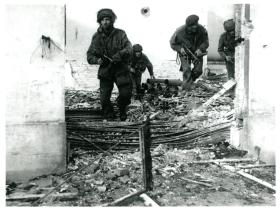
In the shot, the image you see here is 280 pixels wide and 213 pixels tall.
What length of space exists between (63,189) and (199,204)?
158 cm

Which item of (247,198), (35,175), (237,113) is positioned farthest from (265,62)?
(35,175)

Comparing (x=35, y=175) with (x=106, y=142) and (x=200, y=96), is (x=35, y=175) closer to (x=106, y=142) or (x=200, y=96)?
(x=106, y=142)

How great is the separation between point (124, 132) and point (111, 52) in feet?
5.58

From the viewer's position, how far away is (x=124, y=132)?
5.45 metres

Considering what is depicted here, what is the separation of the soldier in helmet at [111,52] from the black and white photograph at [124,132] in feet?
0.07

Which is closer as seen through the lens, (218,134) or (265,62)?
(265,62)

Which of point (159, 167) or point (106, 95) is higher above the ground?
point (106, 95)

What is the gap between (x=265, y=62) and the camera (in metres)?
4.82

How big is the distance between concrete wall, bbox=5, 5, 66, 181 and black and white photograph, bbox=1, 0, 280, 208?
0.04ft

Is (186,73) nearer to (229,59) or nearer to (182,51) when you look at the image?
Answer: (182,51)

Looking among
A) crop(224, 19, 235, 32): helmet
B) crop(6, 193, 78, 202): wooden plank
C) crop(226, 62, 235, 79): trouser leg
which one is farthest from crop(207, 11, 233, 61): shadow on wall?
crop(6, 193, 78, 202): wooden plank

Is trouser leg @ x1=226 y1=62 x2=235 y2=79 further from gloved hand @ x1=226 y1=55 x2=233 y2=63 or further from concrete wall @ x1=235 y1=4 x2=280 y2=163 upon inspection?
concrete wall @ x1=235 y1=4 x2=280 y2=163

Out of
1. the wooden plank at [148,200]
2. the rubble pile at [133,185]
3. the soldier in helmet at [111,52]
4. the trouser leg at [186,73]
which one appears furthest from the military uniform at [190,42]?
the wooden plank at [148,200]

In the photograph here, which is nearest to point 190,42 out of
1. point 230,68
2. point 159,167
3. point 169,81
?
point 230,68
